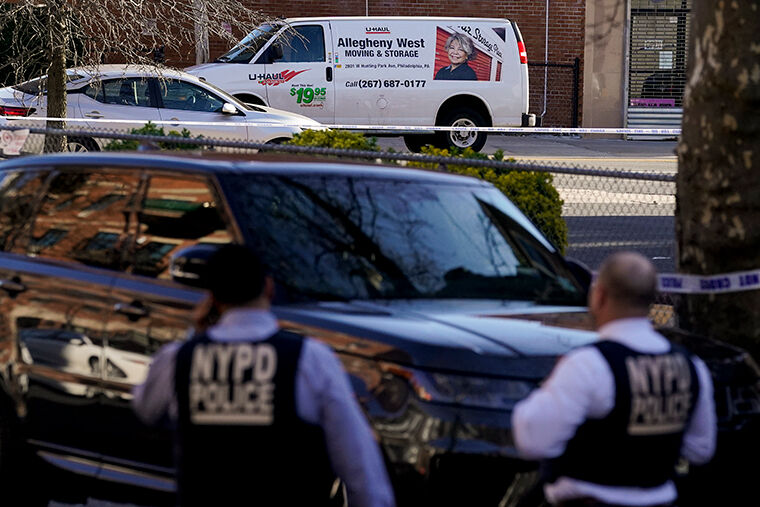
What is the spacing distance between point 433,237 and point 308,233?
0.57 metres

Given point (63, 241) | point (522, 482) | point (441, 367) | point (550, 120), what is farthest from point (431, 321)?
point (550, 120)

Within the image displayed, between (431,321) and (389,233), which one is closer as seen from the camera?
(431,321)

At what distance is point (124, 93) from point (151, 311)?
1430 centimetres

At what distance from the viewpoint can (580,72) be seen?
32.5m

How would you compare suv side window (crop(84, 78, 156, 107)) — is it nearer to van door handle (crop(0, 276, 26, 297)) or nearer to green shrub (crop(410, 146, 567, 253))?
green shrub (crop(410, 146, 567, 253))

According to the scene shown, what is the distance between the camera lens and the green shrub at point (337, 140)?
40.9ft

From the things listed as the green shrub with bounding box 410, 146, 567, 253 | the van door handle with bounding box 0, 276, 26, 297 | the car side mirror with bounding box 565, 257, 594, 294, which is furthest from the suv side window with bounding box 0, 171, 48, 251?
the green shrub with bounding box 410, 146, 567, 253

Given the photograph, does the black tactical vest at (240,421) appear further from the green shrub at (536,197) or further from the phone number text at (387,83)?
the phone number text at (387,83)

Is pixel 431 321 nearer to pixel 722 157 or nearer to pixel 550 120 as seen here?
pixel 722 157

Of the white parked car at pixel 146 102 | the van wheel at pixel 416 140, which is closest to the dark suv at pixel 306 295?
the white parked car at pixel 146 102

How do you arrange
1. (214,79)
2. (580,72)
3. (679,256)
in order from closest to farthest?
(679,256) < (214,79) < (580,72)

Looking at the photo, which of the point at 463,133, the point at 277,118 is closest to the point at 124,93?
the point at 277,118

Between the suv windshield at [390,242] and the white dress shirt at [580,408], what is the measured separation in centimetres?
163

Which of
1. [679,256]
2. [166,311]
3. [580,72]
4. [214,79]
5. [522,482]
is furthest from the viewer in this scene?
[580,72]
